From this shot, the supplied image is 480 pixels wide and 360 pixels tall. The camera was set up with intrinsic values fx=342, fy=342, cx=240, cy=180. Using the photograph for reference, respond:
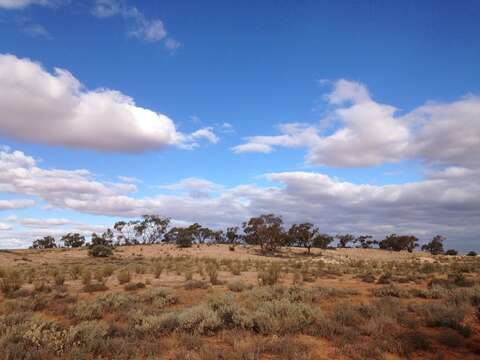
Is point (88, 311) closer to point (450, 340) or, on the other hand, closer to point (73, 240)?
point (450, 340)

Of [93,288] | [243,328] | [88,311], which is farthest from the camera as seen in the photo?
[93,288]

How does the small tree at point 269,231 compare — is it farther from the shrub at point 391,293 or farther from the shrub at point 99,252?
the shrub at point 391,293

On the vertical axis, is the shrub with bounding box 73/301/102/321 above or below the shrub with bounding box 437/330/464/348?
below

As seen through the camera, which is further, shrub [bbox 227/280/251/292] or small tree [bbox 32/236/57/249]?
small tree [bbox 32/236/57/249]

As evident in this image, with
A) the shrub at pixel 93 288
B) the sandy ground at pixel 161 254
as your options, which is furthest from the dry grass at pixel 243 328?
the sandy ground at pixel 161 254

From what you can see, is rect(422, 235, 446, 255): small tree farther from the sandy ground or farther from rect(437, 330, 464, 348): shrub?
rect(437, 330, 464, 348): shrub

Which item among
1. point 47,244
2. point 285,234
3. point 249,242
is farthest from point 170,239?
point 285,234

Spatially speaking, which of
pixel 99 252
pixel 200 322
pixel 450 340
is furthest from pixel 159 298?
pixel 99 252

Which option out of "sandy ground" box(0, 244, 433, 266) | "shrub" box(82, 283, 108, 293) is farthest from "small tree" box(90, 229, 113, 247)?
"shrub" box(82, 283, 108, 293)

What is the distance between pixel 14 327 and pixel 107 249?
1816 inches

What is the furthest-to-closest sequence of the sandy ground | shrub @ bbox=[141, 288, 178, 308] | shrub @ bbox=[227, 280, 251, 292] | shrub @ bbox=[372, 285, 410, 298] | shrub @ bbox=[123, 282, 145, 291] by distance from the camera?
the sandy ground
shrub @ bbox=[123, 282, 145, 291]
shrub @ bbox=[227, 280, 251, 292]
shrub @ bbox=[372, 285, 410, 298]
shrub @ bbox=[141, 288, 178, 308]

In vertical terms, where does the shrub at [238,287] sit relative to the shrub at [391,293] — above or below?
below

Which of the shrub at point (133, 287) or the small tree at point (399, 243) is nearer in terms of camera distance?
the shrub at point (133, 287)

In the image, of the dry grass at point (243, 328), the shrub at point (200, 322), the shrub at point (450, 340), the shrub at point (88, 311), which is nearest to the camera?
the dry grass at point (243, 328)
